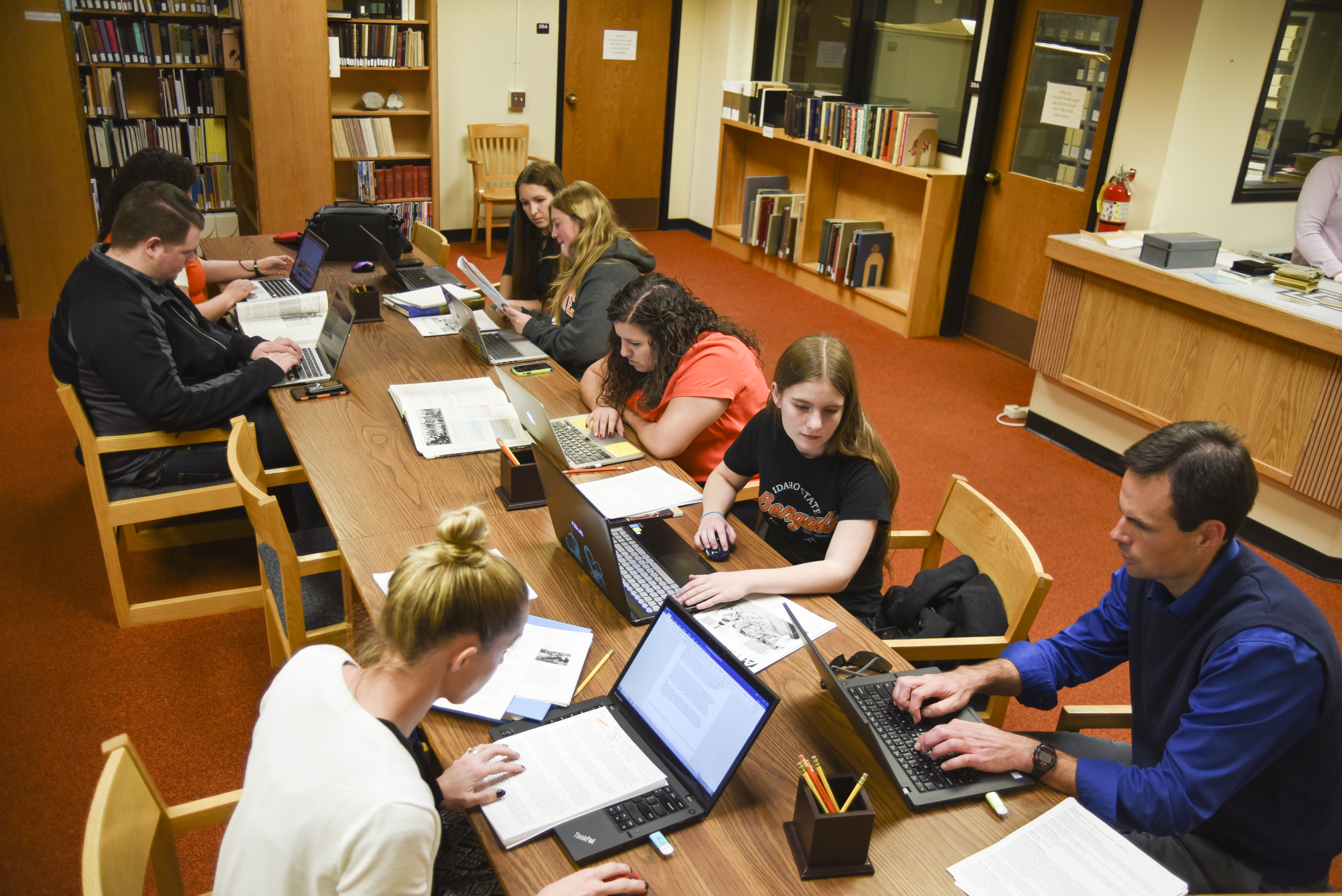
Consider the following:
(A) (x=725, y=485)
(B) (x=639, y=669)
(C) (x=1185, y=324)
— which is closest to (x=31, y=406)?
(A) (x=725, y=485)

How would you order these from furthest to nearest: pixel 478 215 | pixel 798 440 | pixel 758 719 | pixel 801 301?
pixel 478 215 → pixel 801 301 → pixel 798 440 → pixel 758 719

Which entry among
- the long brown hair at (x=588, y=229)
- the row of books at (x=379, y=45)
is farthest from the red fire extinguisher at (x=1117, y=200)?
the row of books at (x=379, y=45)

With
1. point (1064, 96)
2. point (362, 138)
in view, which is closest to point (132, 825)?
point (1064, 96)

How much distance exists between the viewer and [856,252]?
6504 mm

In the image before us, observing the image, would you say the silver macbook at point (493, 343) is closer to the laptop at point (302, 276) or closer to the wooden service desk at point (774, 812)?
the laptop at point (302, 276)

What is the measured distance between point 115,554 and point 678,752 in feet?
7.36

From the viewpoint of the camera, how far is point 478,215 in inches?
304

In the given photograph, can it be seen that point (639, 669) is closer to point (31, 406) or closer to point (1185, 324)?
point (1185, 324)

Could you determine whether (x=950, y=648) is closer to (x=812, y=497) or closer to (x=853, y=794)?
(x=812, y=497)

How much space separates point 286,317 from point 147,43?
3350 millimetres

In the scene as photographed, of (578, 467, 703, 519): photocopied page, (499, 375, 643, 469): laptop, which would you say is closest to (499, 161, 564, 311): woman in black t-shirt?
(499, 375, 643, 469): laptop

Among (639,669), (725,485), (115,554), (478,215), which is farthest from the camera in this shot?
(478,215)

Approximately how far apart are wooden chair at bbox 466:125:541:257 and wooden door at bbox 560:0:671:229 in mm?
497

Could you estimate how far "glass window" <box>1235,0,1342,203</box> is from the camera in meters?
4.55
